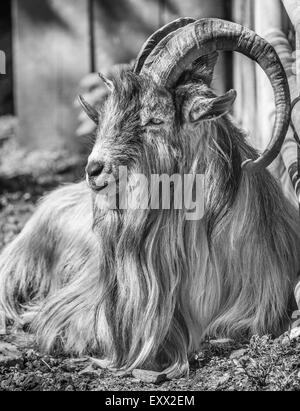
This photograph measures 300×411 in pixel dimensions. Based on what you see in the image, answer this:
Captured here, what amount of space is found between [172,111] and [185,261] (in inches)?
34.5

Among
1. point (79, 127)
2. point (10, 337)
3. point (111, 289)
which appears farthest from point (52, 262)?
point (79, 127)

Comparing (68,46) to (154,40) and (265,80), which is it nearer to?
(265,80)

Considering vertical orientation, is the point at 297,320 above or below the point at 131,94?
below

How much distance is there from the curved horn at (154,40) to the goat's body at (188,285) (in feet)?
3.20

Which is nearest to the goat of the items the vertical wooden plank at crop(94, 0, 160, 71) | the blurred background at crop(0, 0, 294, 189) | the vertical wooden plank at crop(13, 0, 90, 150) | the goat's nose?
the goat's nose

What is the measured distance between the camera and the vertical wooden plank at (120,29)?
32.1ft

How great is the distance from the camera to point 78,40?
33.6 feet

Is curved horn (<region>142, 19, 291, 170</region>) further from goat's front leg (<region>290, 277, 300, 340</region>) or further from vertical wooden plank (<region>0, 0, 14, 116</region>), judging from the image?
vertical wooden plank (<region>0, 0, 14, 116</region>)

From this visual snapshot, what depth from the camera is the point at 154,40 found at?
17.6 ft

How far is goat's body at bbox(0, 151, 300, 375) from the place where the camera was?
5000mm

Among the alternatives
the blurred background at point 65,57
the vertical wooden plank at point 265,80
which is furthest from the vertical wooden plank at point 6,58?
the vertical wooden plank at point 265,80

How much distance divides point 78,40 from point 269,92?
14.2 ft
